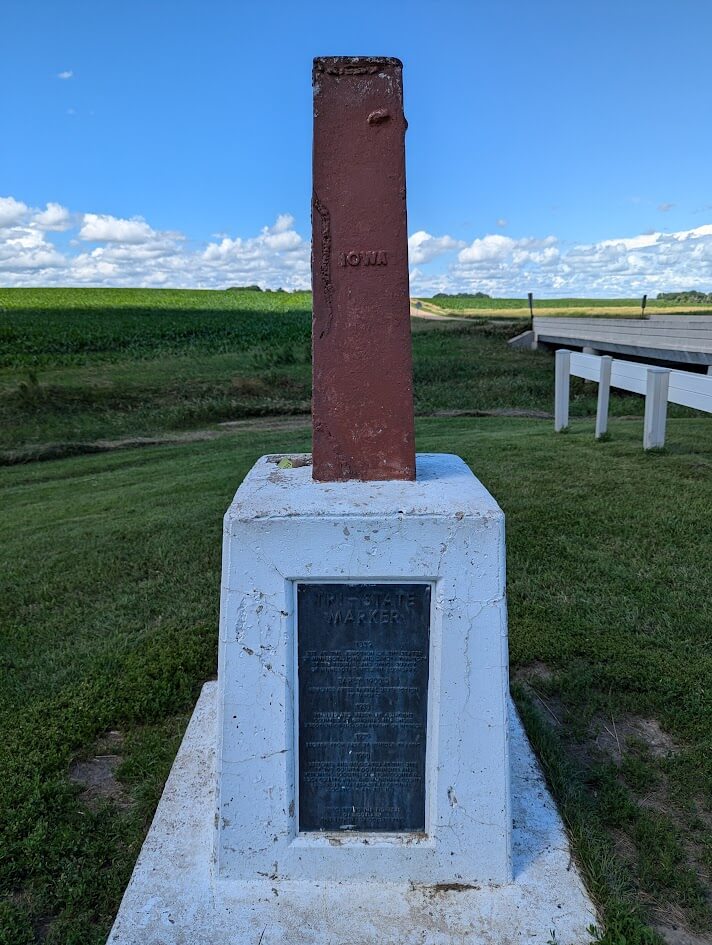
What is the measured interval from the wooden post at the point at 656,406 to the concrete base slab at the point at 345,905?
5829mm

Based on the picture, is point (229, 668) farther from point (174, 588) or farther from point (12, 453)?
point (12, 453)

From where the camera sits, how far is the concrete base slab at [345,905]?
2.26m

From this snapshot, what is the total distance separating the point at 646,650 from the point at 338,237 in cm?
279

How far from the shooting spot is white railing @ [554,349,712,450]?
717 cm

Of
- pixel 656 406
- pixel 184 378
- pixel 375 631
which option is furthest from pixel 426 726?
pixel 184 378

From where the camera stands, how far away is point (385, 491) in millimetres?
2527

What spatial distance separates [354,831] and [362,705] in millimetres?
430

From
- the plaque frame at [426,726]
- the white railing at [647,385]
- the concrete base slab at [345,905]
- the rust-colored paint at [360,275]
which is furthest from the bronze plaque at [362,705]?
the white railing at [647,385]

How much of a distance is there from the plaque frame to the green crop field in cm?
56

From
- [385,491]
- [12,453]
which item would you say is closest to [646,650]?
[385,491]

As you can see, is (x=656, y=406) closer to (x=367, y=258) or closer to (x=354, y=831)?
(x=367, y=258)

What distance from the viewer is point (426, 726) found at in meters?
2.48

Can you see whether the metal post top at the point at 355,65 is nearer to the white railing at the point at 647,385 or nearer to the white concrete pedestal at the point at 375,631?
the white concrete pedestal at the point at 375,631

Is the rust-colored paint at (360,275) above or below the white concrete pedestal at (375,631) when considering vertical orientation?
above
